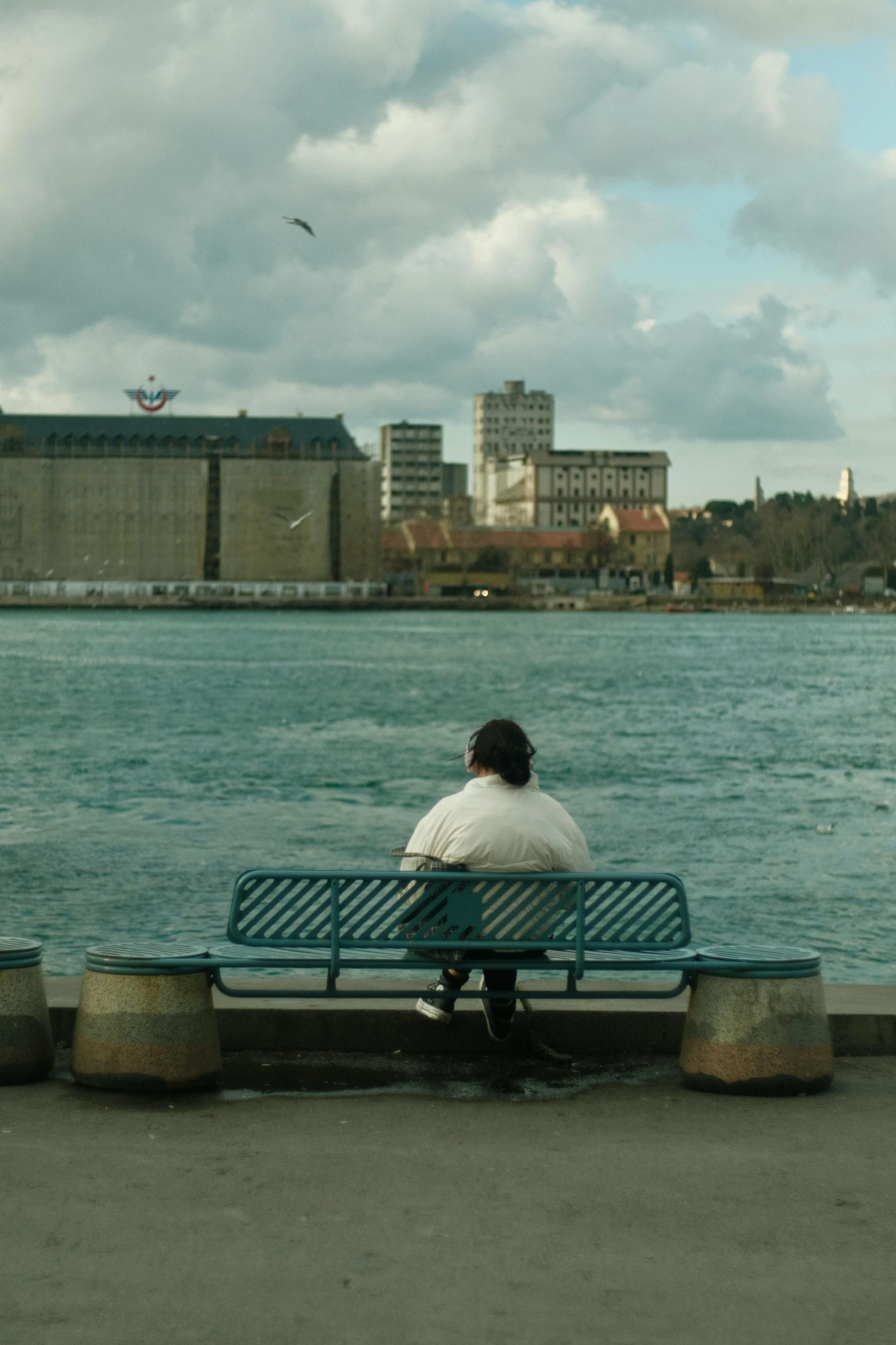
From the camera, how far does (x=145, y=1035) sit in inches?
230

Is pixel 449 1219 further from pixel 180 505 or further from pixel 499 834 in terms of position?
pixel 180 505

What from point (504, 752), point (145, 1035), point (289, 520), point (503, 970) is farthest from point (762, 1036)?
point (289, 520)

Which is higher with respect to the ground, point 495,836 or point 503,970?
point 495,836

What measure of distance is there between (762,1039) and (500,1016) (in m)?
0.96

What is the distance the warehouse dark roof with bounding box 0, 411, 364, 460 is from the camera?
456ft

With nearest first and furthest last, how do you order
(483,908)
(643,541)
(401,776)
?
(483,908) → (401,776) → (643,541)

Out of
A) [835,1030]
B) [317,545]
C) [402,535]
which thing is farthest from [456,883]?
[402,535]

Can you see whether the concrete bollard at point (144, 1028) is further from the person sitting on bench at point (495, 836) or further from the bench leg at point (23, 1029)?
the person sitting on bench at point (495, 836)

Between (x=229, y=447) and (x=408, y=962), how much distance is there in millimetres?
137333

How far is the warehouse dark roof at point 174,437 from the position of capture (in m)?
139

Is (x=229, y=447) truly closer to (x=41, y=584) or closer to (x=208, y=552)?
(x=208, y=552)

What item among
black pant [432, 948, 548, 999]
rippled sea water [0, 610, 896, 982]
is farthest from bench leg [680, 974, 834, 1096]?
rippled sea water [0, 610, 896, 982]

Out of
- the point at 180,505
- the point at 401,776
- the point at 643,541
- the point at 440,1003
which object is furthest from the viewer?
the point at 643,541

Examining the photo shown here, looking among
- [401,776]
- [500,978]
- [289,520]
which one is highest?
[289,520]
